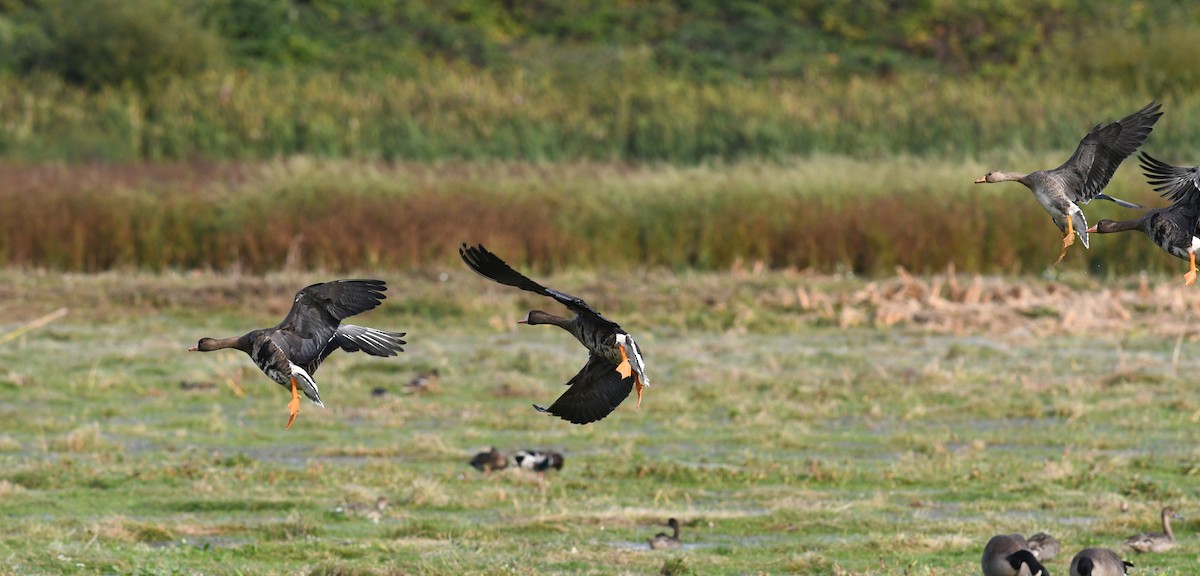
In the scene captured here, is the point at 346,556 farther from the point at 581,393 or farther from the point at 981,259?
the point at 981,259

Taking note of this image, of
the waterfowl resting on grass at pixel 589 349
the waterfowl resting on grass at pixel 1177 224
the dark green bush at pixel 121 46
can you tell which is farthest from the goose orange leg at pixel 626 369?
the dark green bush at pixel 121 46

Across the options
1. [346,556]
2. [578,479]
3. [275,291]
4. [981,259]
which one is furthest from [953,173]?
[346,556]

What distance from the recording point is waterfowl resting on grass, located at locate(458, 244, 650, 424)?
658 centimetres

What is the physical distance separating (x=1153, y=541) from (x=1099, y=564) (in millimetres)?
1678

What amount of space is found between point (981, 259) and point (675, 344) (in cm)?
579

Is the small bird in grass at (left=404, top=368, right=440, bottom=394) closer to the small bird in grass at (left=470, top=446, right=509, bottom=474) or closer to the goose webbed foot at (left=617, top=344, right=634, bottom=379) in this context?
the small bird in grass at (left=470, top=446, right=509, bottom=474)

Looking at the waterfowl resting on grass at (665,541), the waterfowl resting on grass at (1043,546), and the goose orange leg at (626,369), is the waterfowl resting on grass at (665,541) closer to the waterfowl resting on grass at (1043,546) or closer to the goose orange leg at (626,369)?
the waterfowl resting on grass at (1043,546)

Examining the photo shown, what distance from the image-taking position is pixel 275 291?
70.9ft

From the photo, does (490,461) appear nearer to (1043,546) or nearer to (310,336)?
(1043,546)

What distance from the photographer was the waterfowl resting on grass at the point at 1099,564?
A: 28.8 feet

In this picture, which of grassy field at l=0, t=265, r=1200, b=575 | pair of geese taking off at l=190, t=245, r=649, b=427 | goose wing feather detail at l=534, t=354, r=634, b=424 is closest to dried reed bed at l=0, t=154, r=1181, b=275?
grassy field at l=0, t=265, r=1200, b=575

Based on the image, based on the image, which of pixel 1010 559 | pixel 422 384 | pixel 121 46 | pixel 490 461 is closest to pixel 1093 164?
pixel 1010 559

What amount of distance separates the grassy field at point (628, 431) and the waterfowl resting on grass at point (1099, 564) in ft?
2.97

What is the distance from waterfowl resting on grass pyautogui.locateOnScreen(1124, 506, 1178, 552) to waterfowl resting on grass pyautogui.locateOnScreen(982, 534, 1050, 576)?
1.41 m
